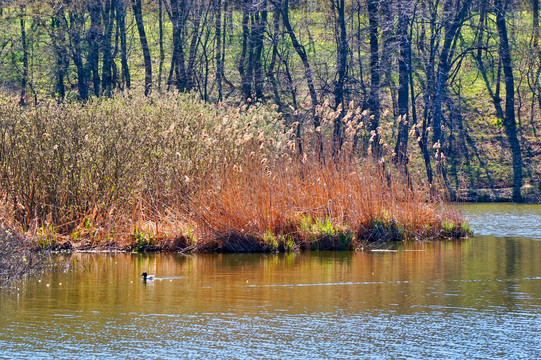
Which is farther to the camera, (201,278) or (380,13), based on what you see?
(380,13)

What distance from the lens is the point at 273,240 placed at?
13.1 metres

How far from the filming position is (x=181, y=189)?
1430 centimetres

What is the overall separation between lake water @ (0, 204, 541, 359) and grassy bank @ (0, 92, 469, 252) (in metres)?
0.76

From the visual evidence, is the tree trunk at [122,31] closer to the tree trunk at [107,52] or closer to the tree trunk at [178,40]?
the tree trunk at [107,52]

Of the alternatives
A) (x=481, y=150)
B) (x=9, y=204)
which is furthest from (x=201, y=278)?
(x=481, y=150)

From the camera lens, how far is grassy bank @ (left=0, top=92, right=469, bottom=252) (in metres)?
13.3

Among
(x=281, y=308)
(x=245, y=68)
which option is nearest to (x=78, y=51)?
(x=245, y=68)

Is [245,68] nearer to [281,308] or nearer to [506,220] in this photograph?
[506,220]

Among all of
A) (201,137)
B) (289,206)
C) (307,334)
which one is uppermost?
(201,137)

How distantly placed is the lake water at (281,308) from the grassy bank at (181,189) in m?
0.76

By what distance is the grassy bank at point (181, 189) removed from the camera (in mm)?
13312

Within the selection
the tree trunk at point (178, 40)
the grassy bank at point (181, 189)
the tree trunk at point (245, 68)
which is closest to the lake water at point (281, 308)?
the grassy bank at point (181, 189)

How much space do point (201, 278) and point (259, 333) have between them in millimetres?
3221

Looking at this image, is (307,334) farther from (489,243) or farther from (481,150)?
(481,150)
